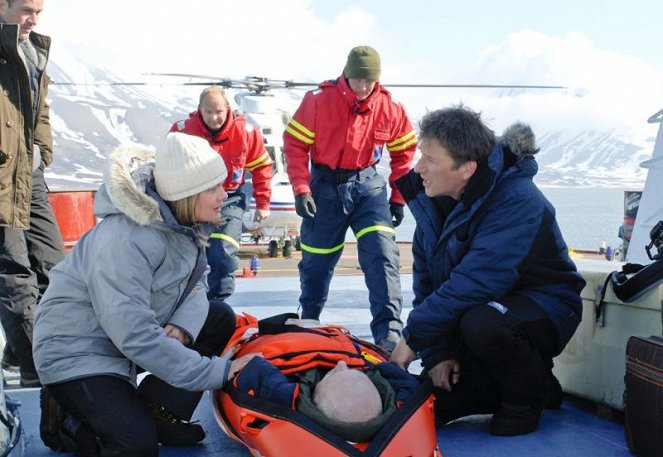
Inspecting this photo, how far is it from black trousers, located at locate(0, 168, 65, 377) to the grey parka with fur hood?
32.7 inches

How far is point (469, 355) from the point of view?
244 cm

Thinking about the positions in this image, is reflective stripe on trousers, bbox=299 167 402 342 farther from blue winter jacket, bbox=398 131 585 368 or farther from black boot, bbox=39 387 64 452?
black boot, bbox=39 387 64 452

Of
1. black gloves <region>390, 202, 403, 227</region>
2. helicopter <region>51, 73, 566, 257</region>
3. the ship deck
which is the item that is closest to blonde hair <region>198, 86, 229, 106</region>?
black gloves <region>390, 202, 403, 227</region>

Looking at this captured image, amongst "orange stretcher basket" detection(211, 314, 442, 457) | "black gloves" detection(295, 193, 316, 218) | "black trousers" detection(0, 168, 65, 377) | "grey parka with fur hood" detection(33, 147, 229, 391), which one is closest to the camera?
"orange stretcher basket" detection(211, 314, 442, 457)

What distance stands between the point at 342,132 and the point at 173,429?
6.05ft

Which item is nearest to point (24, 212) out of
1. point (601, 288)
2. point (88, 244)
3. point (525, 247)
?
point (88, 244)

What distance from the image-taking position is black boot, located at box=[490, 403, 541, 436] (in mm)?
2344

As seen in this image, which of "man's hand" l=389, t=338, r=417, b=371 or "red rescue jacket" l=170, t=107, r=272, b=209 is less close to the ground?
"red rescue jacket" l=170, t=107, r=272, b=209

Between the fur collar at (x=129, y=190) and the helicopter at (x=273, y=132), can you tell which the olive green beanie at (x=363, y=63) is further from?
the helicopter at (x=273, y=132)

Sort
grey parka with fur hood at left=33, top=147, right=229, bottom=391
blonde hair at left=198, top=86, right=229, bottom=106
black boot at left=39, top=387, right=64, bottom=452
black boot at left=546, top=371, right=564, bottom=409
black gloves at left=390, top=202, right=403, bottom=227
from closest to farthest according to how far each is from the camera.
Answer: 1. grey parka with fur hood at left=33, top=147, right=229, bottom=391
2. black boot at left=39, top=387, right=64, bottom=452
3. black boot at left=546, top=371, right=564, bottom=409
4. black gloves at left=390, top=202, right=403, bottom=227
5. blonde hair at left=198, top=86, right=229, bottom=106

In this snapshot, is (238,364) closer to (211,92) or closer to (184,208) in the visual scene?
(184,208)

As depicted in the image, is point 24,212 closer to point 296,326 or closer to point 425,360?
point 296,326

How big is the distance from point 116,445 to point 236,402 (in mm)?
342

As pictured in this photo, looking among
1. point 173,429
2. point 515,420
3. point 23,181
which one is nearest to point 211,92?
point 23,181
